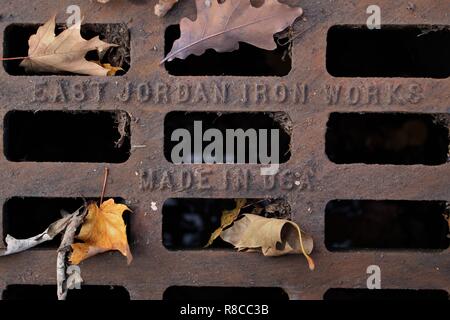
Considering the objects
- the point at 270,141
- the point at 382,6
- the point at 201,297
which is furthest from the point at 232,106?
the point at 201,297

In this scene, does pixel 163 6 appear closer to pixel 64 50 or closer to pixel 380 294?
pixel 64 50

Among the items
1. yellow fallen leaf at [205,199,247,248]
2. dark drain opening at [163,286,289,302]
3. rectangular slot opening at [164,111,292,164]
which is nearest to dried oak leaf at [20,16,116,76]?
rectangular slot opening at [164,111,292,164]

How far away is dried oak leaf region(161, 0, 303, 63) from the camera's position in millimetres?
1636

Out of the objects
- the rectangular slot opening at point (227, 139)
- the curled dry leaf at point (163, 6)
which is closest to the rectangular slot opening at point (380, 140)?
the rectangular slot opening at point (227, 139)

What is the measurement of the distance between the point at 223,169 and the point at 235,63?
541mm

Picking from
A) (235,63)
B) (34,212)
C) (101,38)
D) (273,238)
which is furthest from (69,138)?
(273,238)

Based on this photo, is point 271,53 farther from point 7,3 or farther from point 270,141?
point 7,3

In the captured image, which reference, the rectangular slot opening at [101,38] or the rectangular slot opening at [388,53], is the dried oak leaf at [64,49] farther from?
the rectangular slot opening at [388,53]

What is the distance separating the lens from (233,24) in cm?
164

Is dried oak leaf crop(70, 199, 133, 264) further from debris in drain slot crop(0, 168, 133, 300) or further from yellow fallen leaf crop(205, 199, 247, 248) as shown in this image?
yellow fallen leaf crop(205, 199, 247, 248)

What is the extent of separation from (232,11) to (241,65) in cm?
51

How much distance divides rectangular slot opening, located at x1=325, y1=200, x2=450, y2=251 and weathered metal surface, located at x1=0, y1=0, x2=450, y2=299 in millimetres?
562

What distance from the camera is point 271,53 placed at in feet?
7.02

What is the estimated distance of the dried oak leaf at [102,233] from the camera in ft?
5.45
